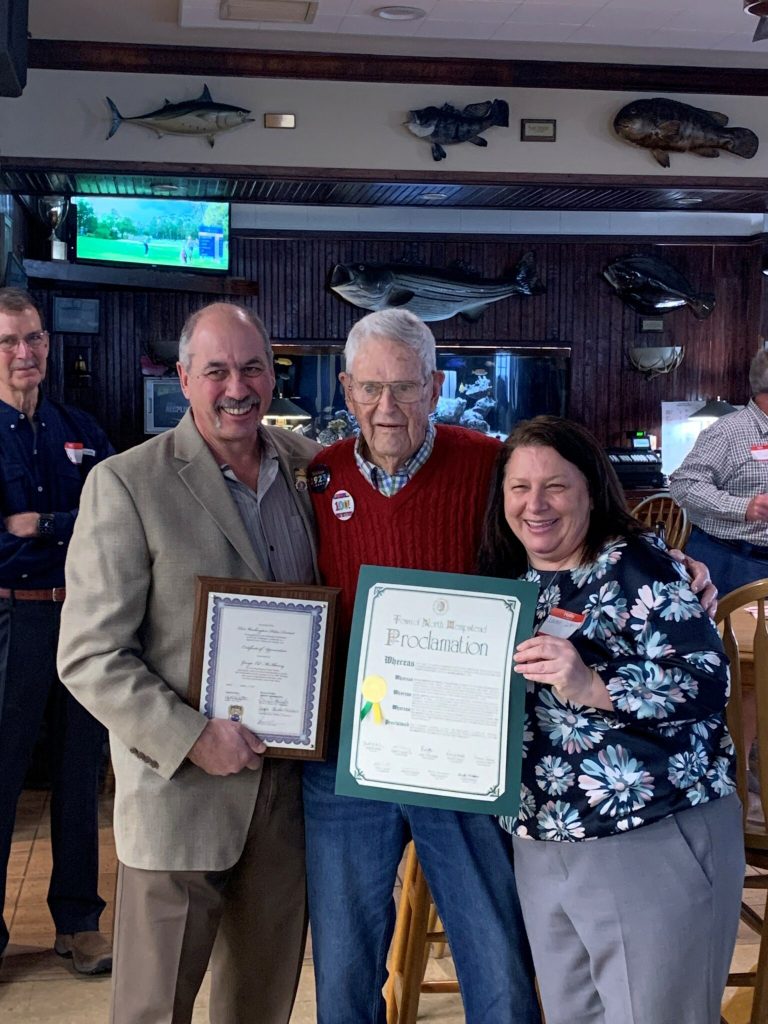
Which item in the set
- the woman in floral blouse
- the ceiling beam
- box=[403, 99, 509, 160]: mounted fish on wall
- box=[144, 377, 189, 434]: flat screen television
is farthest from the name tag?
box=[144, 377, 189, 434]: flat screen television

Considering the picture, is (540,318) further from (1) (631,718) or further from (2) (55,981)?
(1) (631,718)

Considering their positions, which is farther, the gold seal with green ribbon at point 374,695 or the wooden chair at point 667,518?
the wooden chair at point 667,518

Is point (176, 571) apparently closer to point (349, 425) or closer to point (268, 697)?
point (268, 697)

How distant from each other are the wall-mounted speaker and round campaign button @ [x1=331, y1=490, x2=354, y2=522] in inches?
56.4

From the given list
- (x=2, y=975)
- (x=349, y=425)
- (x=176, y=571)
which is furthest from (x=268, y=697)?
(x=349, y=425)

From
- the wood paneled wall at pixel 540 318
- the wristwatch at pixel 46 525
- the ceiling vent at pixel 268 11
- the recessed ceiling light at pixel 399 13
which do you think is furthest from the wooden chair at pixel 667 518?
the wristwatch at pixel 46 525

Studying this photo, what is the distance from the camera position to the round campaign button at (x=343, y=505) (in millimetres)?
2096

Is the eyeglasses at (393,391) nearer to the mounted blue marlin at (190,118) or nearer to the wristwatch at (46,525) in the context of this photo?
the wristwatch at (46,525)

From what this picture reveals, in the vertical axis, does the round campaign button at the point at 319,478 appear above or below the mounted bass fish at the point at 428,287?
below

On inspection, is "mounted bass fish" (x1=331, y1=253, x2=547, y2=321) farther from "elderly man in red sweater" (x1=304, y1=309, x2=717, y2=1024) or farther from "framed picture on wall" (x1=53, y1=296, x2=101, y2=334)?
"elderly man in red sweater" (x1=304, y1=309, x2=717, y2=1024)

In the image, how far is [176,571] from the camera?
199 centimetres

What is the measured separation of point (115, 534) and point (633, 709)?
0.93m

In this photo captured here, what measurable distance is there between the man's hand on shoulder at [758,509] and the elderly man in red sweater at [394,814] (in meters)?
2.19

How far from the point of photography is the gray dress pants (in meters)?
1.69
